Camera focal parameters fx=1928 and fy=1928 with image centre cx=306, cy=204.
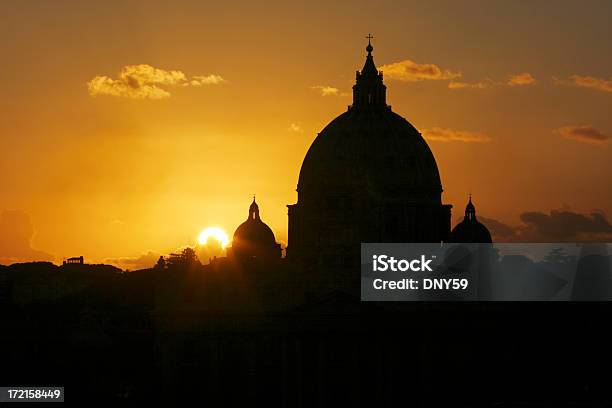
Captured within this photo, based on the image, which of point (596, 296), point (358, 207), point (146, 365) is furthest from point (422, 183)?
point (146, 365)

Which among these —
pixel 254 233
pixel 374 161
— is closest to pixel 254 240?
pixel 254 233

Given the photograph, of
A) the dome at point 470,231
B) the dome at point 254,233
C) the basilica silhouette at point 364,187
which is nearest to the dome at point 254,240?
the dome at point 254,233

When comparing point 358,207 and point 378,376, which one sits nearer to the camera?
point 378,376

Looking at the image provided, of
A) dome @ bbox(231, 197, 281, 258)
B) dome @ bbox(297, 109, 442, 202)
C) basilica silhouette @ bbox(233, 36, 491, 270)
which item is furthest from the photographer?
dome @ bbox(231, 197, 281, 258)

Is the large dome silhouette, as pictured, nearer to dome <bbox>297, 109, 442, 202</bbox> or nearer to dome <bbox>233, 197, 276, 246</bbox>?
dome <bbox>297, 109, 442, 202</bbox>

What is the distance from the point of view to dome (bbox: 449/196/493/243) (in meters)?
188

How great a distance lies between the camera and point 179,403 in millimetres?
147000

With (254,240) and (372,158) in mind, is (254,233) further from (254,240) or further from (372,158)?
(372,158)

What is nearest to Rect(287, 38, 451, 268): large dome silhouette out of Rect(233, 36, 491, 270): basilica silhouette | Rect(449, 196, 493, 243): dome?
Rect(233, 36, 491, 270): basilica silhouette

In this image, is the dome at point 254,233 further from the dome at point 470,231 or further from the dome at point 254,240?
the dome at point 470,231

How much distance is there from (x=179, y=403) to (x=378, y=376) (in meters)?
15.7

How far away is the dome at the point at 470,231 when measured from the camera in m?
188

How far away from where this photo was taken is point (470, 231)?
19188 centimetres

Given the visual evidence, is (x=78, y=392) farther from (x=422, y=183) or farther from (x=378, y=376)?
(x=422, y=183)
